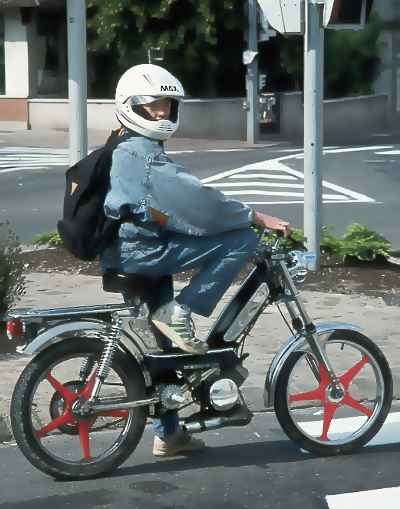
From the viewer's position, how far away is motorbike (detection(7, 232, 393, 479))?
5.29m

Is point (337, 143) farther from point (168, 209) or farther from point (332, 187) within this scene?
point (168, 209)

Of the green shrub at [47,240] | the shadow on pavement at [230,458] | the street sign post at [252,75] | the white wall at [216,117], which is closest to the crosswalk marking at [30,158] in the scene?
the white wall at [216,117]

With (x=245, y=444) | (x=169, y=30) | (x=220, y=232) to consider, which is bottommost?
(x=245, y=444)

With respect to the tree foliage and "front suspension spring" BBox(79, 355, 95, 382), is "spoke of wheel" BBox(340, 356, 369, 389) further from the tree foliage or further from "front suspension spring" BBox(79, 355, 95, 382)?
the tree foliage

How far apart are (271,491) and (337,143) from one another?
2484 cm

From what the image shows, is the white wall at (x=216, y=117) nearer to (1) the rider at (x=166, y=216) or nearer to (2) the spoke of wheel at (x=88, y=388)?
(1) the rider at (x=166, y=216)

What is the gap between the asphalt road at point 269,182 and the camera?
1582 cm

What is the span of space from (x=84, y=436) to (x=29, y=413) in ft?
1.01

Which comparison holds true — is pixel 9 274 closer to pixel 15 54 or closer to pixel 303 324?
pixel 303 324

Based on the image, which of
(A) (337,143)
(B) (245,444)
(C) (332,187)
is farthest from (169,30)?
(B) (245,444)

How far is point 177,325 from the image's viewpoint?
539 cm

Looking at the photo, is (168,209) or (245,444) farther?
(245,444)

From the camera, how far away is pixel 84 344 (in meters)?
5.30

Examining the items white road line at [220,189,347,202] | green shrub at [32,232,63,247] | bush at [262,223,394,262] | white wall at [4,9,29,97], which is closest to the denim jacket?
bush at [262,223,394,262]
